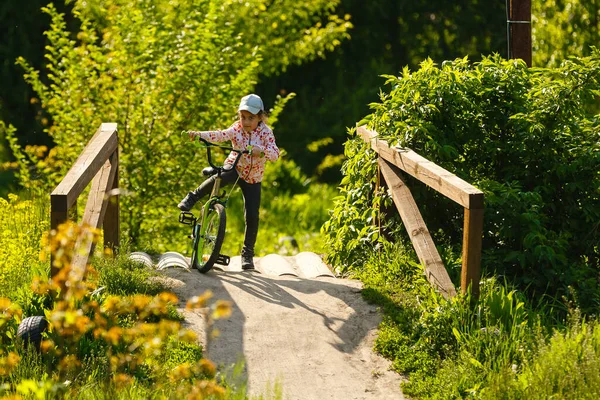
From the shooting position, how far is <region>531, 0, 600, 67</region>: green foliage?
14.0 metres

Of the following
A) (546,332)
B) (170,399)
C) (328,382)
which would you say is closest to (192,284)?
(328,382)

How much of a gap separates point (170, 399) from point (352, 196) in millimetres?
3653

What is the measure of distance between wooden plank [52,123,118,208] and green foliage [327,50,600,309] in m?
2.26

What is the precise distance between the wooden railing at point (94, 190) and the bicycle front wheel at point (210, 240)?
78 centimetres

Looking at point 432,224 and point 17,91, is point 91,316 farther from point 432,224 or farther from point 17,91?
point 17,91

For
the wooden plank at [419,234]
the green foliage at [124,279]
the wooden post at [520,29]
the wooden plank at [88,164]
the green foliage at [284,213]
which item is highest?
the wooden post at [520,29]

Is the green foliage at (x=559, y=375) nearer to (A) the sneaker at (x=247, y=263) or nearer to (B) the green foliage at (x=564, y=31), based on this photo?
(A) the sneaker at (x=247, y=263)

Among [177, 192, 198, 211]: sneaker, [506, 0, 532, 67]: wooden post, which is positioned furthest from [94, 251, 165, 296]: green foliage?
[506, 0, 532, 67]: wooden post

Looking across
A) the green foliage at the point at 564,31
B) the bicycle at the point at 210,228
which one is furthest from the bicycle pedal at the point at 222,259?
the green foliage at the point at 564,31

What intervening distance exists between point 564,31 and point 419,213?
27.0 ft

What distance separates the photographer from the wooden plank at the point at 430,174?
240 inches

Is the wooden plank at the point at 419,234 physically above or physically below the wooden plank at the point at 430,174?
below

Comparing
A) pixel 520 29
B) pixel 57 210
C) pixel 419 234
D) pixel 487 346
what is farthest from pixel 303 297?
pixel 520 29

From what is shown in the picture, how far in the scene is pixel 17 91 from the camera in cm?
1650
